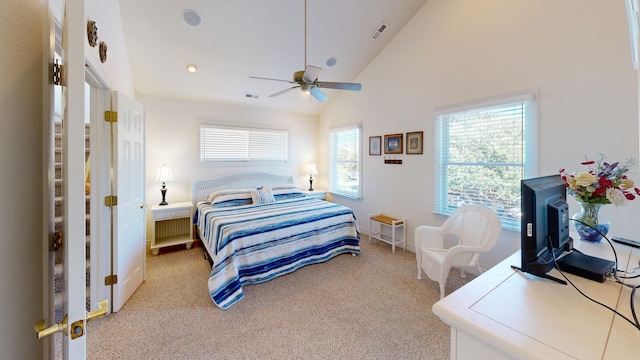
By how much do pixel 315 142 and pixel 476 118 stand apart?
11.3 feet

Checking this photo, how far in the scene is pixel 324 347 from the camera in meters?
1.91

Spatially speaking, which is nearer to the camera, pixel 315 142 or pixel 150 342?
pixel 150 342

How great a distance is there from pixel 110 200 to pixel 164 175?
176 centimetres

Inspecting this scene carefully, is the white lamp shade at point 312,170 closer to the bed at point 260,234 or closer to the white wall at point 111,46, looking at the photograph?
the bed at point 260,234

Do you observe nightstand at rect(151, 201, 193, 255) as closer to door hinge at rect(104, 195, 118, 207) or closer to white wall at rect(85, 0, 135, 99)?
door hinge at rect(104, 195, 118, 207)

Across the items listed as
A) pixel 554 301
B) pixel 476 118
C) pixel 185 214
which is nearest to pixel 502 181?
pixel 476 118

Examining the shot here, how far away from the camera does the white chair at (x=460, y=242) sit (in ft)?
7.98

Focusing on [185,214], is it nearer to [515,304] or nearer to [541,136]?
[515,304]

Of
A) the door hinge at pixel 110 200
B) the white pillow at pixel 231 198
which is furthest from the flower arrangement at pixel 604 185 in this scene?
the white pillow at pixel 231 198

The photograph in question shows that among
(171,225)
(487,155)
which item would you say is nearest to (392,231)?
(487,155)

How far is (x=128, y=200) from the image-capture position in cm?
245

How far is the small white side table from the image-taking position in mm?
3760

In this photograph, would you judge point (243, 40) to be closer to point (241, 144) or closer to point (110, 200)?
point (241, 144)

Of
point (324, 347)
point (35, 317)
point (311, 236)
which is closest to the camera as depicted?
point (35, 317)
